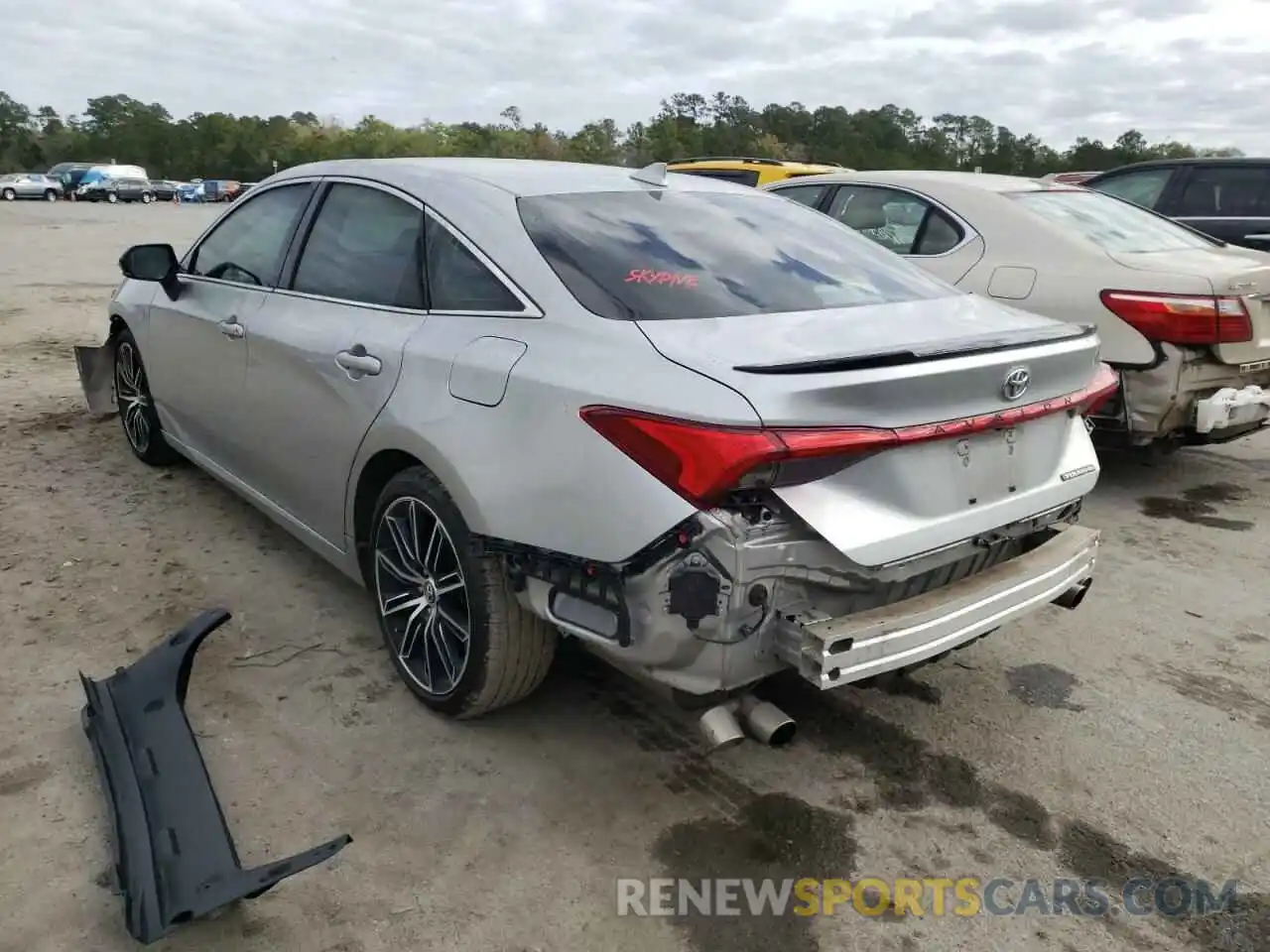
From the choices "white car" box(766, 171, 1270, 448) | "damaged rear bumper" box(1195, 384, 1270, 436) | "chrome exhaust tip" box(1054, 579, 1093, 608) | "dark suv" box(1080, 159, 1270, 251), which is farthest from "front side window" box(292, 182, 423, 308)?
"dark suv" box(1080, 159, 1270, 251)

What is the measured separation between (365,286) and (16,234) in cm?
2653

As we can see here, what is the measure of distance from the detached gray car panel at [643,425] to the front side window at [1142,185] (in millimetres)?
6676

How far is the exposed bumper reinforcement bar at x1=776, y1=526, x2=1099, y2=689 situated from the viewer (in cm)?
225

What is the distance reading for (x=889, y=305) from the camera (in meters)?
2.86

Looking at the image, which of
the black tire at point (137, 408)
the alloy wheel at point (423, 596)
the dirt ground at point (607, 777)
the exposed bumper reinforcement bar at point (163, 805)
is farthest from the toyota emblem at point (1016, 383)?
the black tire at point (137, 408)

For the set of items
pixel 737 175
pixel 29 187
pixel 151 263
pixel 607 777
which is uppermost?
pixel 737 175

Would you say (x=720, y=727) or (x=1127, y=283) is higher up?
(x=1127, y=283)

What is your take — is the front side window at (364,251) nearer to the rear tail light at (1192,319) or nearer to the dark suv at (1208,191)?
the rear tail light at (1192,319)

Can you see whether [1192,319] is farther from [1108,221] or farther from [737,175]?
[737,175]

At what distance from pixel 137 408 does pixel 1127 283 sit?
5062 millimetres

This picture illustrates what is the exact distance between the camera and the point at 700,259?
2.90 meters

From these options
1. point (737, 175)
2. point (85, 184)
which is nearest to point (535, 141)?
point (85, 184)

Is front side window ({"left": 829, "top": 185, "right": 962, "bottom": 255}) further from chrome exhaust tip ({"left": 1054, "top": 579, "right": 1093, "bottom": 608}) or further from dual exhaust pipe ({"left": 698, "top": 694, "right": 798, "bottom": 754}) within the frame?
dual exhaust pipe ({"left": 698, "top": 694, "right": 798, "bottom": 754})

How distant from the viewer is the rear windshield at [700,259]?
2.67 meters
